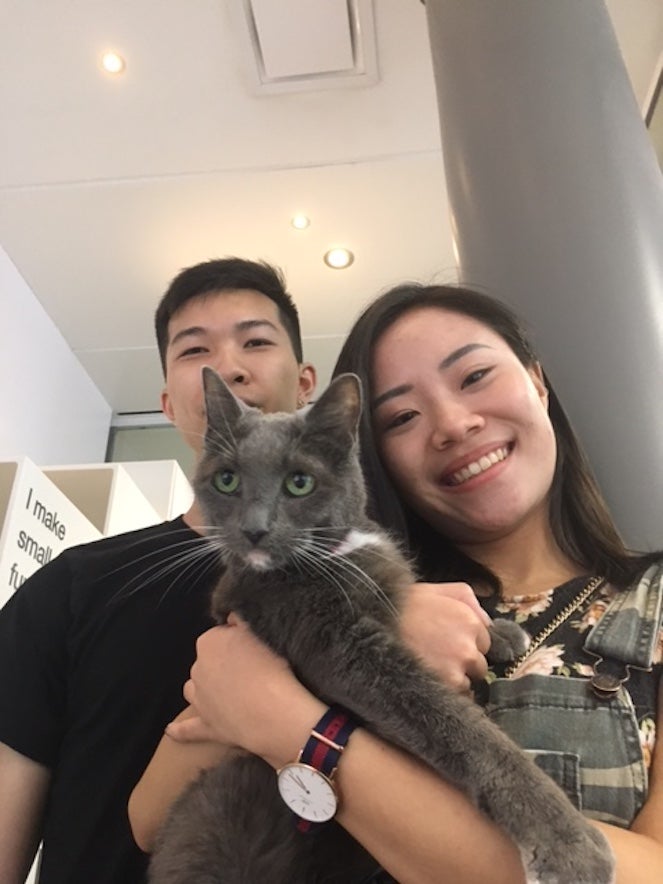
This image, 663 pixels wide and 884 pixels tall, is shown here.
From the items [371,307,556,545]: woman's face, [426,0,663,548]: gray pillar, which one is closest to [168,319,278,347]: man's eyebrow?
[371,307,556,545]: woman's face

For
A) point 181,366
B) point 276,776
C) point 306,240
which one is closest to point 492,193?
point 181,366

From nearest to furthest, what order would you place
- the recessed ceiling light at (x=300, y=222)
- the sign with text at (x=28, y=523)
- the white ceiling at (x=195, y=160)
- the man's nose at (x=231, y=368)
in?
the man's nose at (x=231, y=368) < the sign with text at (x=28, y=523) < the white ceiling at (x=195, y=160) < the recessed ceiling light at (x=300, y=222)

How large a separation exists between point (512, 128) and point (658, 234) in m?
0.39

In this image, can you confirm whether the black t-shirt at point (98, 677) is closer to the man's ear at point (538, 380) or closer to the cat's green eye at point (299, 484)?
the cat's green eye at point (299, 484)

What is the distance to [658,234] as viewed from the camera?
1391 millimetres

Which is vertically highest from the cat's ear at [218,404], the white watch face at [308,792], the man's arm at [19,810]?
the cat's ear at [218,404]

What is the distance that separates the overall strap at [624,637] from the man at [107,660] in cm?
61

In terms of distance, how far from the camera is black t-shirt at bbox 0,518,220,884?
1.09 meters

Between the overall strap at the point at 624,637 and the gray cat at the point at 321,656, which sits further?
the overall strap at the point at 624,637

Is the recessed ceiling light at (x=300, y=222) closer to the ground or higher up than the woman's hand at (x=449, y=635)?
higher up

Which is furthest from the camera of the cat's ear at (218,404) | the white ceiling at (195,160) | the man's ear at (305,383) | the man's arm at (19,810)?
the white ceiling at (195,160)

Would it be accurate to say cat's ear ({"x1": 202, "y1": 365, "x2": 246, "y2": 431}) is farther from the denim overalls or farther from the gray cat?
the denim overalls

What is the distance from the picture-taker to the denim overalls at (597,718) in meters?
0.76

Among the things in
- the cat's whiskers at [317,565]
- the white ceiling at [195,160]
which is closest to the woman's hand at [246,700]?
the cat's whiskers at [317,565]
